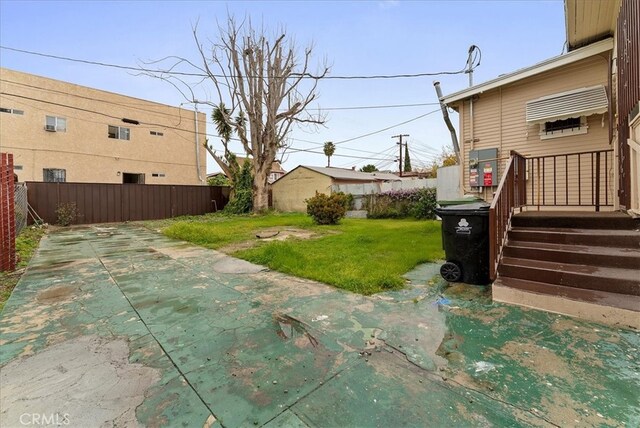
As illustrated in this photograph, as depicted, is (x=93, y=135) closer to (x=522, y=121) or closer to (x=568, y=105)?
(x=522, y=121)

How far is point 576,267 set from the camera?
10.4 feet

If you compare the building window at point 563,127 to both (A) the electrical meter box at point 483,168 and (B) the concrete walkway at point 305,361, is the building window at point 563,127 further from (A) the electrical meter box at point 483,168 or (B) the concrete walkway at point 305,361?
(B) the concrete walkway at point 305,361

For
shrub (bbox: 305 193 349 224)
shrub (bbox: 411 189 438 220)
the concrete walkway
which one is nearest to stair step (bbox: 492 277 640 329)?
the concrete walkway

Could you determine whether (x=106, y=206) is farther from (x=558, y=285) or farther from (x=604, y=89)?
(x=604, y=89)

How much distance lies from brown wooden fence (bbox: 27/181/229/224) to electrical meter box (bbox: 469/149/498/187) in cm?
1476

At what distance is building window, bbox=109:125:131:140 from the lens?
16.8 metres

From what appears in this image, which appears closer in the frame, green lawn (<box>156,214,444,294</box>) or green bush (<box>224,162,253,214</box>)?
green lawn (<box>156,214,444,294</box>)

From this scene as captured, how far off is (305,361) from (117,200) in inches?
601

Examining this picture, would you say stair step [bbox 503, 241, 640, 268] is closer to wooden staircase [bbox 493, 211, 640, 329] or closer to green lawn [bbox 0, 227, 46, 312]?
wooden staircase [bbox 493, 211, 640, 329]

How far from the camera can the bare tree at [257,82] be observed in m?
15.2

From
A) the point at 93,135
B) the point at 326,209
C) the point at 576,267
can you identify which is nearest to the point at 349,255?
the point at 576,267

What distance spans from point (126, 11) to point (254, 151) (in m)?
7.92

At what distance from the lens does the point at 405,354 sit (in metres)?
2.22

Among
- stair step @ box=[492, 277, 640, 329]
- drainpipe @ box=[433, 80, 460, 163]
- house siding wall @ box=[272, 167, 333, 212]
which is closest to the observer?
stair step @ box=[492, 277, 640, 329]
